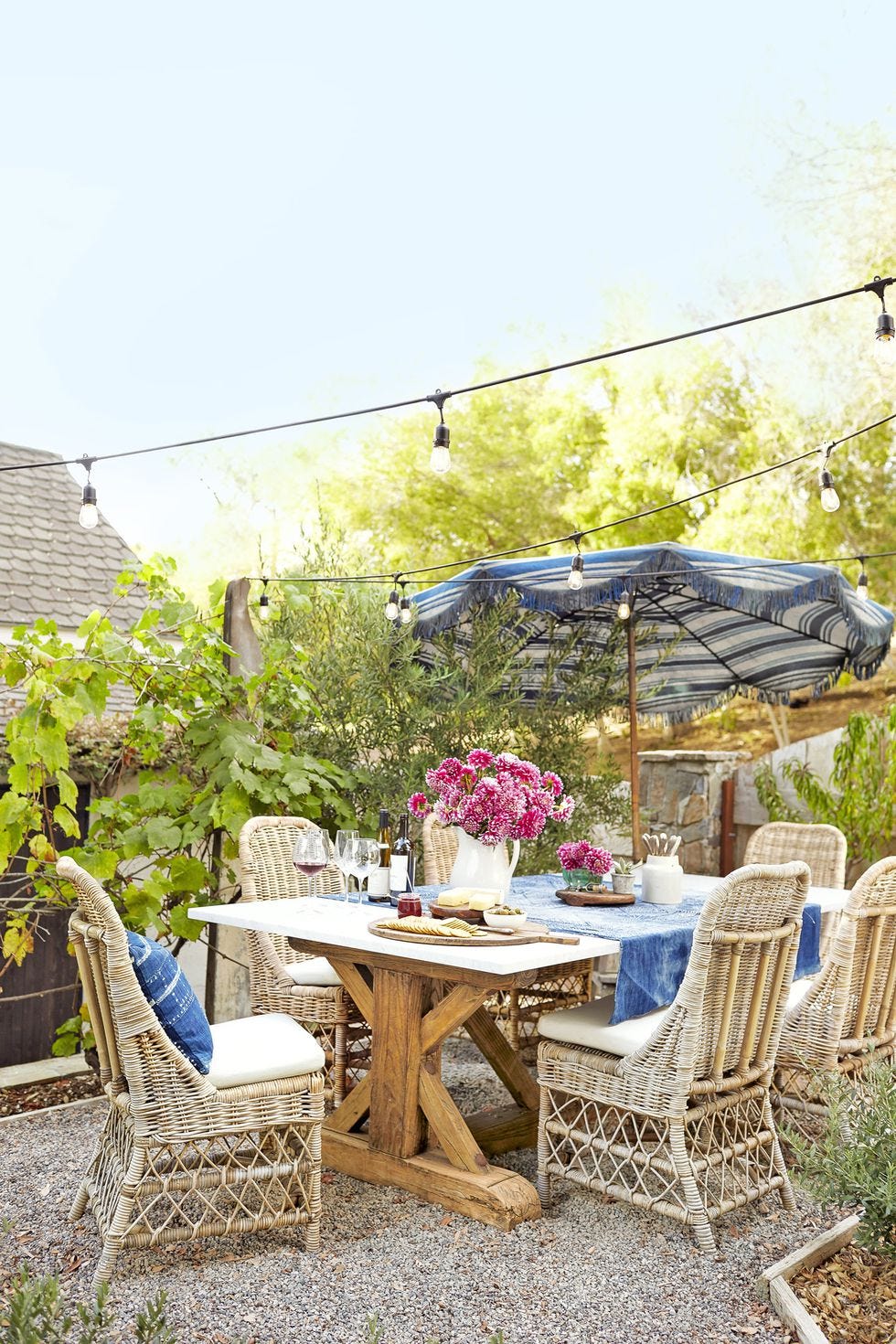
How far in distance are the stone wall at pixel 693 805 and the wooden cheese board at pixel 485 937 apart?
4.54m

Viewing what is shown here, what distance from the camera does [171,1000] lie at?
9.84ft

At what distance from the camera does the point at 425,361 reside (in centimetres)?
2327

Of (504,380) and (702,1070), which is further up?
(504,380)

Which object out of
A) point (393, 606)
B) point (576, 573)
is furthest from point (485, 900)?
point (393, 606)

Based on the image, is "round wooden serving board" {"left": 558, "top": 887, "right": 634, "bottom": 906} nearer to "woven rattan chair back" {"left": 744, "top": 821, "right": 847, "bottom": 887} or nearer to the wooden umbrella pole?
"woven rattan chair back" {"left": 744, "top": 821, "right": 847, "bottom": 887}

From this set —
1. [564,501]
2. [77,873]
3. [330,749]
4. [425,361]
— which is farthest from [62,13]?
[77,873]

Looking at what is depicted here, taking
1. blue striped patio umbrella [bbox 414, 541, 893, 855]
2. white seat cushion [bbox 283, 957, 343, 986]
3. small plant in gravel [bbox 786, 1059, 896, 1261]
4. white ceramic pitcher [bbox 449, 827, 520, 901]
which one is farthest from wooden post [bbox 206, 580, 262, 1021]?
small plant in gravel [bbox 786, 1059, 896, 1261]

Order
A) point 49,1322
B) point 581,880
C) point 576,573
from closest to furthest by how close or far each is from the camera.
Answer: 1. point 49,1322
2. point 581,880
3. point 576,573

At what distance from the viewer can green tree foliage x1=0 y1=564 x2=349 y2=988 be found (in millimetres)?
4520

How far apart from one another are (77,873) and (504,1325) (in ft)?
4.93

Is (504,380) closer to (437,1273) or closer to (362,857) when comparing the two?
(362,857)

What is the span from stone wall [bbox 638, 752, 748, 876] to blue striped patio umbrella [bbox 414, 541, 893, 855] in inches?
41.5

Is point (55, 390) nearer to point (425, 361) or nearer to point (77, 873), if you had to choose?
point (425, 361)

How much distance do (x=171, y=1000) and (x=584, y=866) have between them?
1.92 meters
